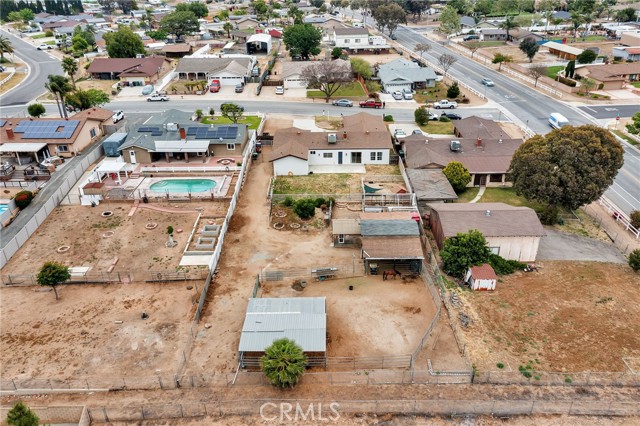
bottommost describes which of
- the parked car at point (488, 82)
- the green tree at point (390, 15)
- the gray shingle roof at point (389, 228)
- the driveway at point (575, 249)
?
the driveway at point (575, 249)

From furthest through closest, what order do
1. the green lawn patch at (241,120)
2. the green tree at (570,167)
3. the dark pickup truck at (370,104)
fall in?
the dark pickup truck at (370,104)
the green lawn patch at (241,120)
the green tree at (570,167)

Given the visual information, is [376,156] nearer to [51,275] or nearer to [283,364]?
[283,364]

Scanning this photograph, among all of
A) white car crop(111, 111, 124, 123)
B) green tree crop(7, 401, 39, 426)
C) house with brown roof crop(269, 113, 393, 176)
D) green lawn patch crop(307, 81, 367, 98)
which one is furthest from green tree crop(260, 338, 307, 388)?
green lawn patch crop(307, 81, 367, 98)

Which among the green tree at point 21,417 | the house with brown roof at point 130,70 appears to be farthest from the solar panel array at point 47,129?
the green tree at point 21,417

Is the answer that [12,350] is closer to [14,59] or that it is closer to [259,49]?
[259,49]

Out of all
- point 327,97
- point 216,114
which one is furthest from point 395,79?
point 216,114

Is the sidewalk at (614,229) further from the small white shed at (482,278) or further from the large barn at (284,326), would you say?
the large barn at (284,326)

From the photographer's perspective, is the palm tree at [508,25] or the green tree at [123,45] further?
the palm tree at [508,25]
